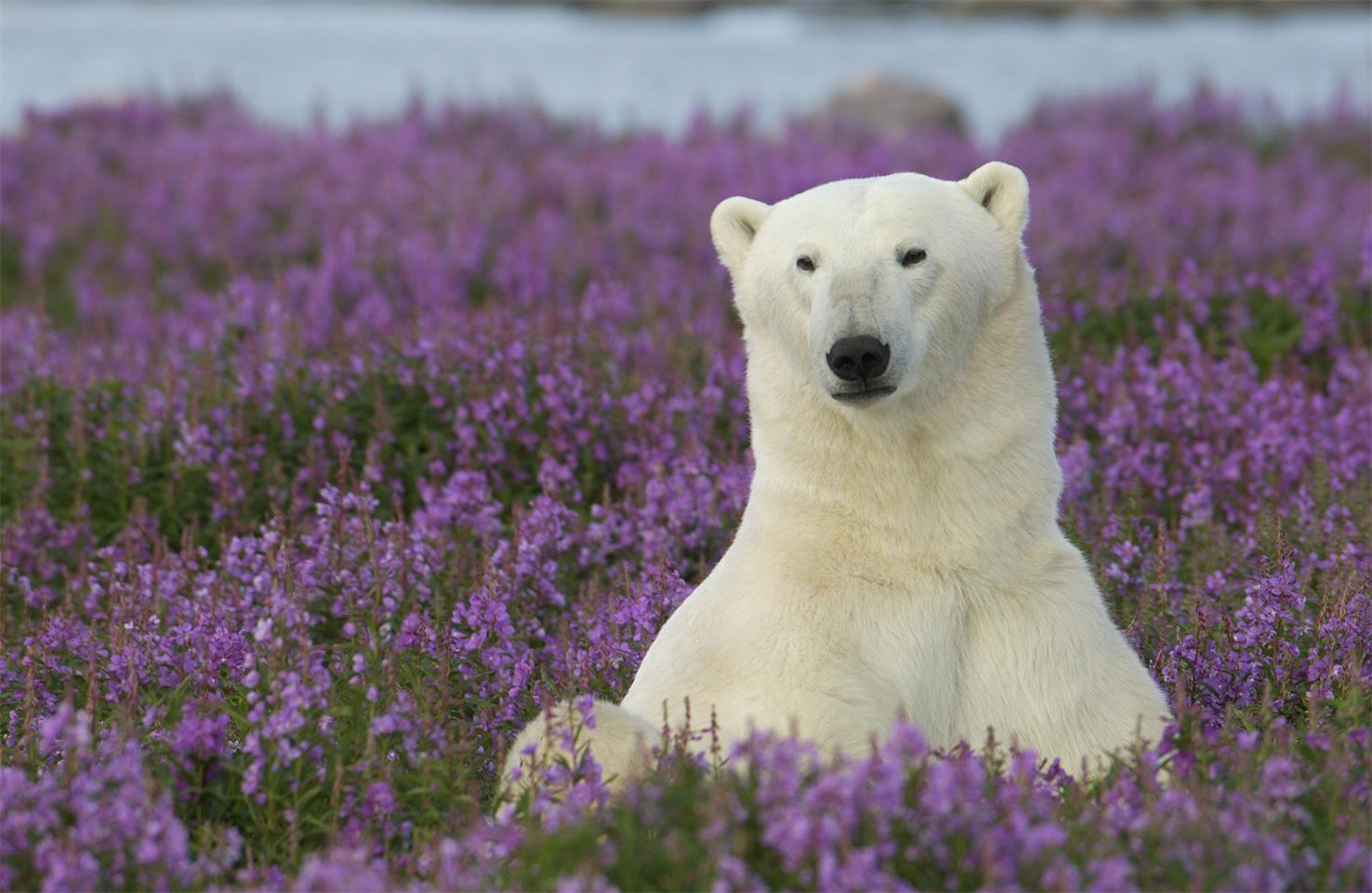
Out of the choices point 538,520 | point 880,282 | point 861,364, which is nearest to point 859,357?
point 861,364

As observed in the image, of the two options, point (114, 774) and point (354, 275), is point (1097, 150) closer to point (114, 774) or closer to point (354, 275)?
point (354, 275)

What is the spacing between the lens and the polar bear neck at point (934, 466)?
3.52 metres

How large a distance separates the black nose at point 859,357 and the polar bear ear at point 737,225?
66 cm

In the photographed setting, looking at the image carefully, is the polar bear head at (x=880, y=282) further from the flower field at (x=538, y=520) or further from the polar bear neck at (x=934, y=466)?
the flower field at (x=538, y=520)

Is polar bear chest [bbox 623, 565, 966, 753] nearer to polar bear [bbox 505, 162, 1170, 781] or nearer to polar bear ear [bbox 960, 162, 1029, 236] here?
polar bear [bbox 505, 162, 1170, 781]

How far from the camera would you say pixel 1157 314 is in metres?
7.46

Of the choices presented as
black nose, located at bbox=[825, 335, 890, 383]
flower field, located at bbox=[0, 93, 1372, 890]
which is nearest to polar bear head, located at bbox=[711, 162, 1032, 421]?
black nose, located at bbox=[825, 335, 890, 383]

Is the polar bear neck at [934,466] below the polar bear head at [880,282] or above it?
below

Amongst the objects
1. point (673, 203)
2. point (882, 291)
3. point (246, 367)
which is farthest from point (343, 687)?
point (673, 203)

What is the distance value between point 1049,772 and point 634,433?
10.2 feet

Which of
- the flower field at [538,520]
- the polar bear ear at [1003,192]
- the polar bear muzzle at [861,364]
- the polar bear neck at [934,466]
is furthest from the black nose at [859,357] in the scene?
the flower field at [538,520]

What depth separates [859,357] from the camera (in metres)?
3.38

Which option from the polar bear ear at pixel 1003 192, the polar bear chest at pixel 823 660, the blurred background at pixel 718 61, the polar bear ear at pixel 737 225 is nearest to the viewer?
the polar bear chest at pixel 823 660

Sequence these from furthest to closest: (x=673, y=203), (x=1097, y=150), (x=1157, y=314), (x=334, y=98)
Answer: (x=334, y=98) < (x=1097, y=150) < (x=673, y=203) < (x=1157, y=314)
